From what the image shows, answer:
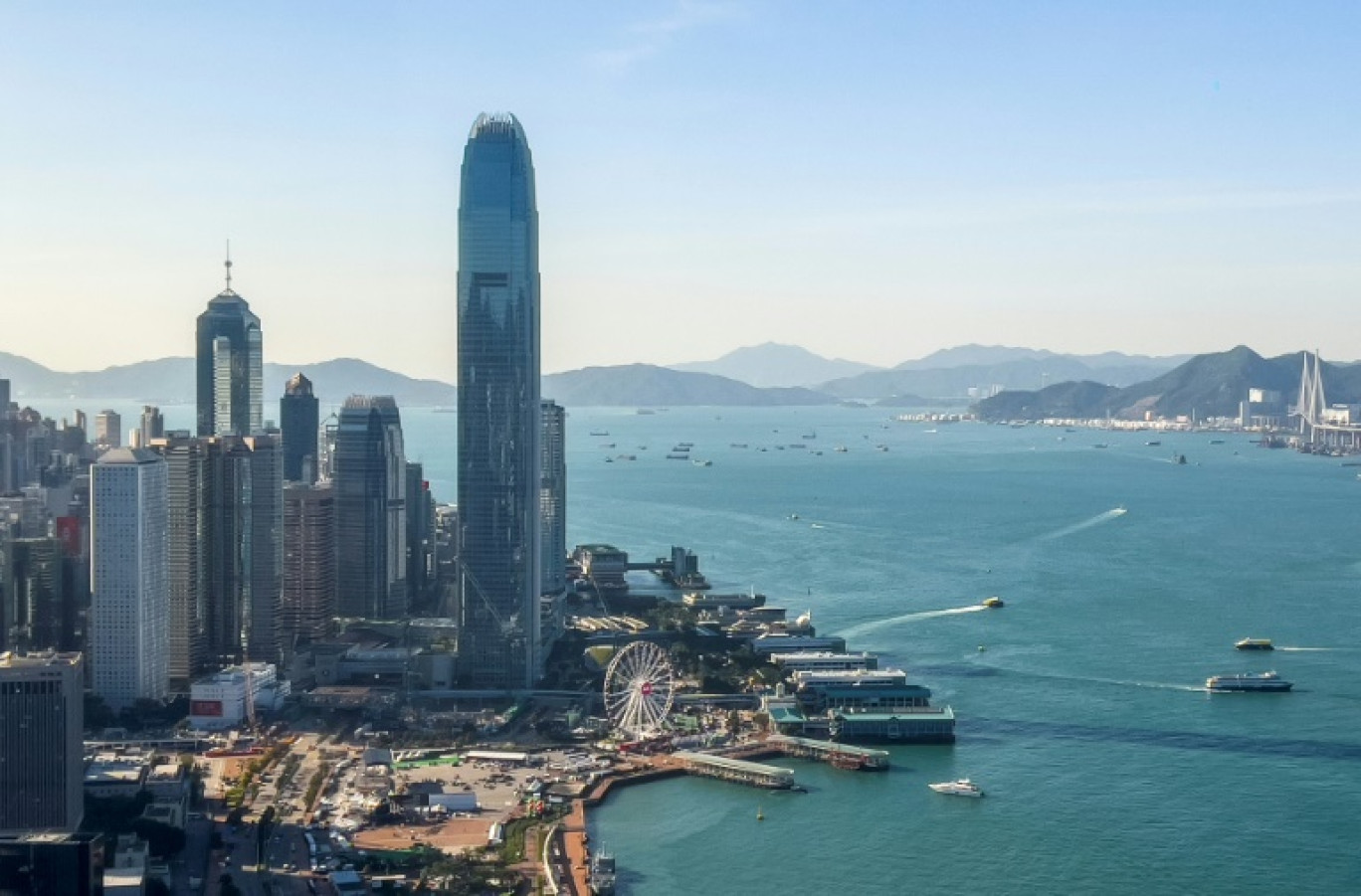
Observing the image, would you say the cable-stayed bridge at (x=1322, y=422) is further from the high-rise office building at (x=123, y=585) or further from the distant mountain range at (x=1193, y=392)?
the high-rise office building at (x=123, y=585)

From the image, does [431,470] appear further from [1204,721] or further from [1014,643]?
[1204,721]

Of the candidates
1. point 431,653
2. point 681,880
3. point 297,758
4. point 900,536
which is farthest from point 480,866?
point 900,536

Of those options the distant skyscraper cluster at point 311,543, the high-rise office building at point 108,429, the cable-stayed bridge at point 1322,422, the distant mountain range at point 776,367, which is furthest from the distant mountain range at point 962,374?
the distant skyscraper cluster at point 311,543

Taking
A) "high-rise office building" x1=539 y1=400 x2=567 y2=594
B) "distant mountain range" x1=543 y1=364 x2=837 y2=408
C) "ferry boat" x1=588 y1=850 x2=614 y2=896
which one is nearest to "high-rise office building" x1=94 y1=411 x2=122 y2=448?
"high-rise office building" x1=539 y1=400 x2=567 y2=594

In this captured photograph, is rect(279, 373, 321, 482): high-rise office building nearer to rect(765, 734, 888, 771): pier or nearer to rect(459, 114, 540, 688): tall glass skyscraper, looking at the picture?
rect(459, 114, 540, 688): tall glass skyscraper

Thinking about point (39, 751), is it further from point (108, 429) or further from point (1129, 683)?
point (108, 429)
